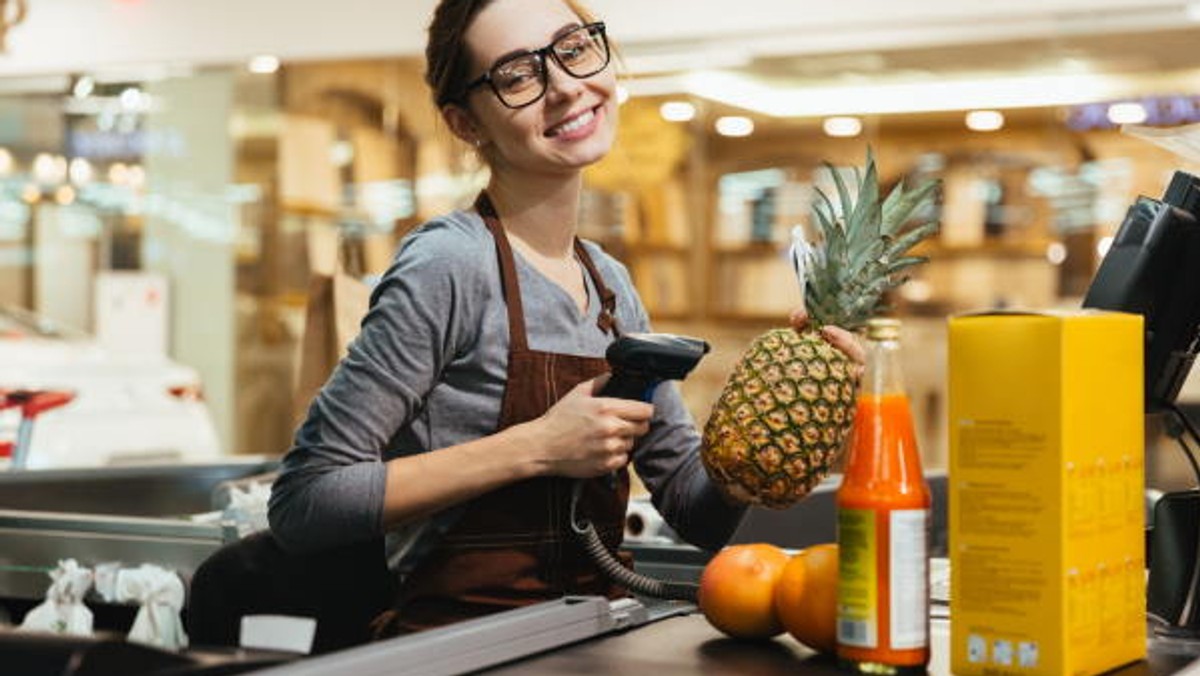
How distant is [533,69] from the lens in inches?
70.4

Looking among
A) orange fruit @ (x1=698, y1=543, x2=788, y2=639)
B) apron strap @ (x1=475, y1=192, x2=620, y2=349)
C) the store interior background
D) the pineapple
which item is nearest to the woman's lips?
apron strap @ (x1=475, y1=192, x2=620, y2=349)

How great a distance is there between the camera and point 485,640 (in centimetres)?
138

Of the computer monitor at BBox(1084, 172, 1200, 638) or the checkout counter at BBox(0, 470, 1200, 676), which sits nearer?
the checkout counter at BBox(0, 470, 1200, 676)

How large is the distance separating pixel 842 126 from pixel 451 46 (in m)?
5.84

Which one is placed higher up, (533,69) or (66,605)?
(533,69)

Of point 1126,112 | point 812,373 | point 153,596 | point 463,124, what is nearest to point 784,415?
point 812,373

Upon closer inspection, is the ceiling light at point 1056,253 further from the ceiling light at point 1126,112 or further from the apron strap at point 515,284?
the apron strap at point 515,284

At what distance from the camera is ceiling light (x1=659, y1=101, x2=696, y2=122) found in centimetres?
768

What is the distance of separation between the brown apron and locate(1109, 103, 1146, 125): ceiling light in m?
5.59

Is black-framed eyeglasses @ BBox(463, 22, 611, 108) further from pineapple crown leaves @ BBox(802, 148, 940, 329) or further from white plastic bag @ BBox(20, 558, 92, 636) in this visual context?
white plastic bag @ BBox(20, 558, 92, 636)

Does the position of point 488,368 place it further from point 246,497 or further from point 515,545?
point 246,497

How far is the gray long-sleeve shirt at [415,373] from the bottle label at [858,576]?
1.68 ft

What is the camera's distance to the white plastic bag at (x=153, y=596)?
2.29 meters

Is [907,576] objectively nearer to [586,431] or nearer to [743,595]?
[743,595]
